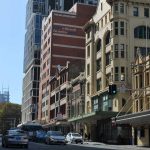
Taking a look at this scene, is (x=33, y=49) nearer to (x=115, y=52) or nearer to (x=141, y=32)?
(x=141, y=32)

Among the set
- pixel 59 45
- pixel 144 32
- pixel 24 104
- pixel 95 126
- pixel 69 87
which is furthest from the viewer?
pixel 24 104

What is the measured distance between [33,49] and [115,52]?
101 meters

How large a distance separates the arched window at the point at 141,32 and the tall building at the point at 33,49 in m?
84.3

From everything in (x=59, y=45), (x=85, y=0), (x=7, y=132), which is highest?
(x=85, y=0)

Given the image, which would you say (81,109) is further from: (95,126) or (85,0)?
(85,0)

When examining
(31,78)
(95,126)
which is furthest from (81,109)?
(31,78)

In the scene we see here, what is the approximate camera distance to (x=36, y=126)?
2566 inches

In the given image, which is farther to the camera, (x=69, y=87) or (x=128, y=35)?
(x=69, y=87)

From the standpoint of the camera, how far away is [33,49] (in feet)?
543

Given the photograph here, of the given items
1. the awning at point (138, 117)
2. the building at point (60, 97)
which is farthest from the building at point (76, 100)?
the awning at point (138, 117)

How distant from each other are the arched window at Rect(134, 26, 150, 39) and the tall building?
8427 centimetres

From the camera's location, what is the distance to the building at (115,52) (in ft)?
216

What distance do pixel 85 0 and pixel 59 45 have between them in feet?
154

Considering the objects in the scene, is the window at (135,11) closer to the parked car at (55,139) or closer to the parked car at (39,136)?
the parked car at (39,136)
